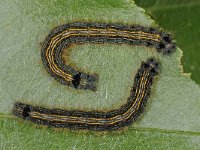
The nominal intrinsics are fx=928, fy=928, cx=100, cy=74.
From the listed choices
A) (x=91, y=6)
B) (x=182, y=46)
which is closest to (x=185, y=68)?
(x=182, y=46)

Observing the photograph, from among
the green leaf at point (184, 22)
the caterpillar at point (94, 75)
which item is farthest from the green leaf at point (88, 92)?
the green leaf at point (184, 22)

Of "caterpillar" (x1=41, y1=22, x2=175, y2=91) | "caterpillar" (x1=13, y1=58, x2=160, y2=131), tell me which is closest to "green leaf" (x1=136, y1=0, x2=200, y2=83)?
"caterpillar" (x1=41, y1=22, x2=175, y2=91)

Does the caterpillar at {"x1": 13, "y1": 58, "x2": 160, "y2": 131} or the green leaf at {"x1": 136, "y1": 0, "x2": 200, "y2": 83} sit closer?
the caterpillar at {"x1": 13, "y1": 58, "x2": 160, "y2": 131}

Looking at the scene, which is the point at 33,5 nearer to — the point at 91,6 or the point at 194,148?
the point at 91,6

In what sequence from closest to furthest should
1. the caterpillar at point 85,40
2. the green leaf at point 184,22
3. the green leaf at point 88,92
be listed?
the green leaf at point 88,92
the caterpillar at point 85,40
the green leaf at point 184,22

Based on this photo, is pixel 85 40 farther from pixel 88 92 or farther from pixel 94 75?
pixel 88 92

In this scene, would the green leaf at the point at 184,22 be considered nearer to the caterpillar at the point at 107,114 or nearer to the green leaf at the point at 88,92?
the green leaf at the point at 88,92

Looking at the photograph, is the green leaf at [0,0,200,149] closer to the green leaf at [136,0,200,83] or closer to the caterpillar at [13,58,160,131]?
the caterpillar at [13,58,160,131]

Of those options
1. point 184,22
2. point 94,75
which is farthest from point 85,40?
point 184,22
